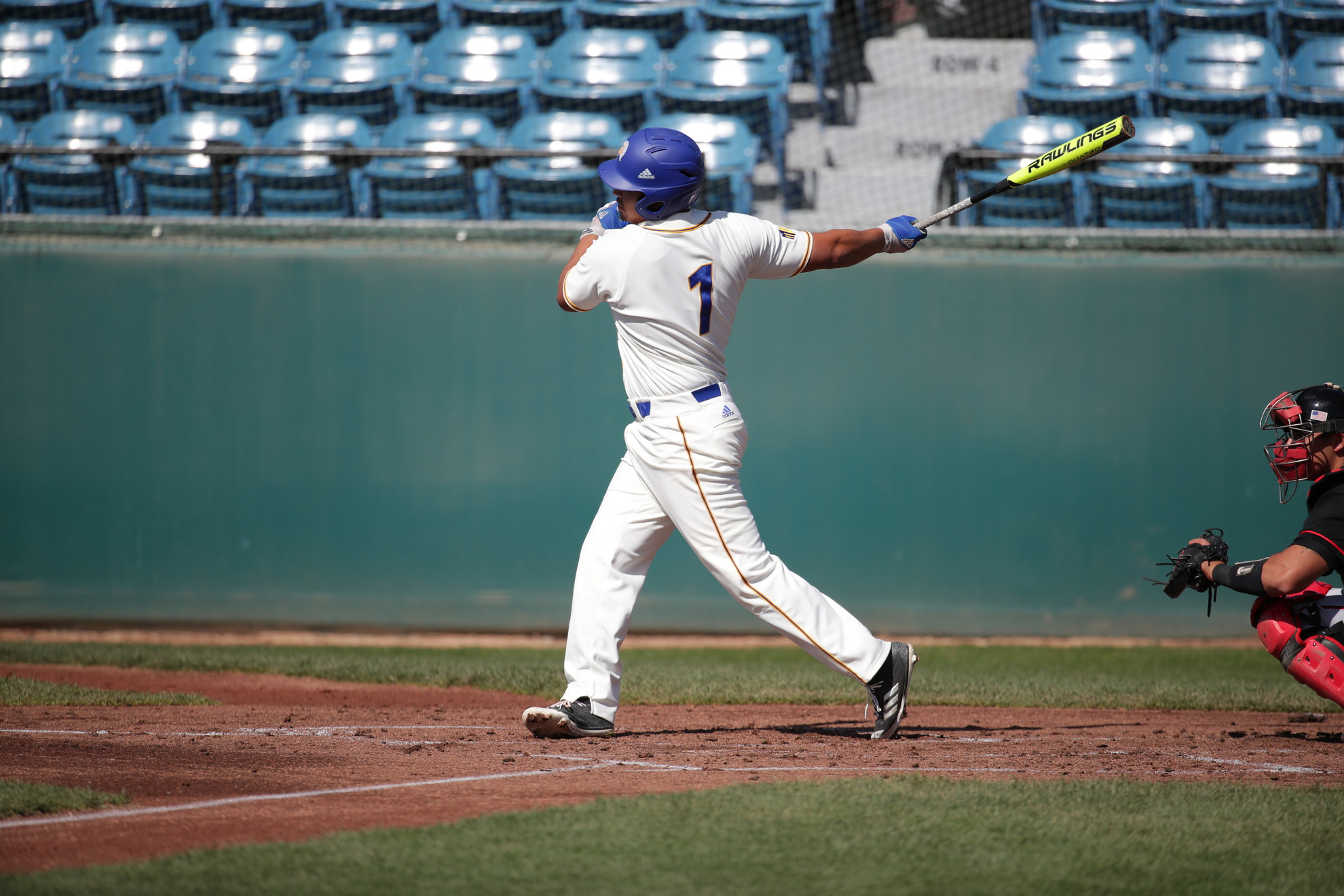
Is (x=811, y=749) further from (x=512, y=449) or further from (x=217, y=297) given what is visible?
(x=217, y=297)

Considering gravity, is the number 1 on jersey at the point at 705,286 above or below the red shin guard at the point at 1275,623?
above

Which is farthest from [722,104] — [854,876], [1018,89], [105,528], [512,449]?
[854,876]

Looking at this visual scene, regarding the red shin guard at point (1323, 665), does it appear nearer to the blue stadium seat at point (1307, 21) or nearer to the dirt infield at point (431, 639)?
the dirt infield at point (431, 639)

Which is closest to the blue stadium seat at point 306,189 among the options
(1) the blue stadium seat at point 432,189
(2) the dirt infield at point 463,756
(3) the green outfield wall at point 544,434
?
(1) the blue stadium seat at point 432,189

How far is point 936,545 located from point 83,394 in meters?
5.65

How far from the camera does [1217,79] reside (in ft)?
31.7

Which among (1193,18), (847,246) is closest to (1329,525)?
(847,246)

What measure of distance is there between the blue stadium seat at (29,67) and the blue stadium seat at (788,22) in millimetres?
5394

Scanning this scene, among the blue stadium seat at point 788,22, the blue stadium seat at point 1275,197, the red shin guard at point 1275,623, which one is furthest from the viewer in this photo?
the blue stadium seat at point 788,22

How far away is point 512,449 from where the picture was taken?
7.83m

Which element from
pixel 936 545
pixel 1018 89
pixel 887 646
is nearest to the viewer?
pixel 887 646

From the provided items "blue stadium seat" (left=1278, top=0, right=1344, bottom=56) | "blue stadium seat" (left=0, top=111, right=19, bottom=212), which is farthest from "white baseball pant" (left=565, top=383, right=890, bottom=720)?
"blue stadium seat" (left=1278, top=0, right=1344, bottom=56)

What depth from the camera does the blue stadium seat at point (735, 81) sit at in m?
9.42

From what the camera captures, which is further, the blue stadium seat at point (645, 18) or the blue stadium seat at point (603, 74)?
the blue stadium seat at point (645, 18)
